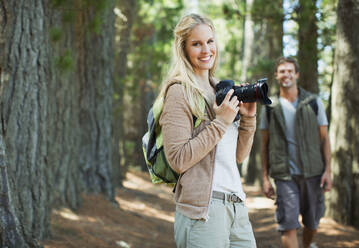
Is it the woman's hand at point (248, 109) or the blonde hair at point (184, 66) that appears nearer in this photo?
the blonde hair at point (184, 66)

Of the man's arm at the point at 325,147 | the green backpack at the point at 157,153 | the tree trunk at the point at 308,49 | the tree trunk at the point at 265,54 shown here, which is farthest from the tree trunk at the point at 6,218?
the tree trunk at the point at 265,54

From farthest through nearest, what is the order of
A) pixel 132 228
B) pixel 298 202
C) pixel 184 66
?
pixel 132 228 → pixel 298 202 → pixel 184 66

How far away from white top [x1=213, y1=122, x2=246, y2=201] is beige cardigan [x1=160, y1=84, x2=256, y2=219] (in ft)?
0.16

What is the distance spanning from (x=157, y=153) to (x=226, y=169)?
41cm

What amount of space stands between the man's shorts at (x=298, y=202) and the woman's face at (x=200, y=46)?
2466mm

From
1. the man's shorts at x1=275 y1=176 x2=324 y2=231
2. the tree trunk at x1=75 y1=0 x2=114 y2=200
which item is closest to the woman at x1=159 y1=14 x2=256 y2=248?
the man's shorts at x1=275 y1=176 x2=324 y2=231

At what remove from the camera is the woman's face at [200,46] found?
2881mm

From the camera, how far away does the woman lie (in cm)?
259

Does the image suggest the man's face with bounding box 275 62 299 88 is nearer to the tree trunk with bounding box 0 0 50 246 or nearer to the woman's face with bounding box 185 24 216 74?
the woman's face with bounding box 185 24 216 74

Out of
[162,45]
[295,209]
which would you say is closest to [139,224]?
[295,209]

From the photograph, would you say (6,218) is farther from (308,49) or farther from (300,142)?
(308,49)

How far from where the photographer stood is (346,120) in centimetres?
730

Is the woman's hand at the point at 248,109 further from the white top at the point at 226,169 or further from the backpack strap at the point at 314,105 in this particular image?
the backpack strap at the point at 314,105

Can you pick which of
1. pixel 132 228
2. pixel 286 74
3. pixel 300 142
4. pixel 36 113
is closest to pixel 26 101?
pixel 36 113
